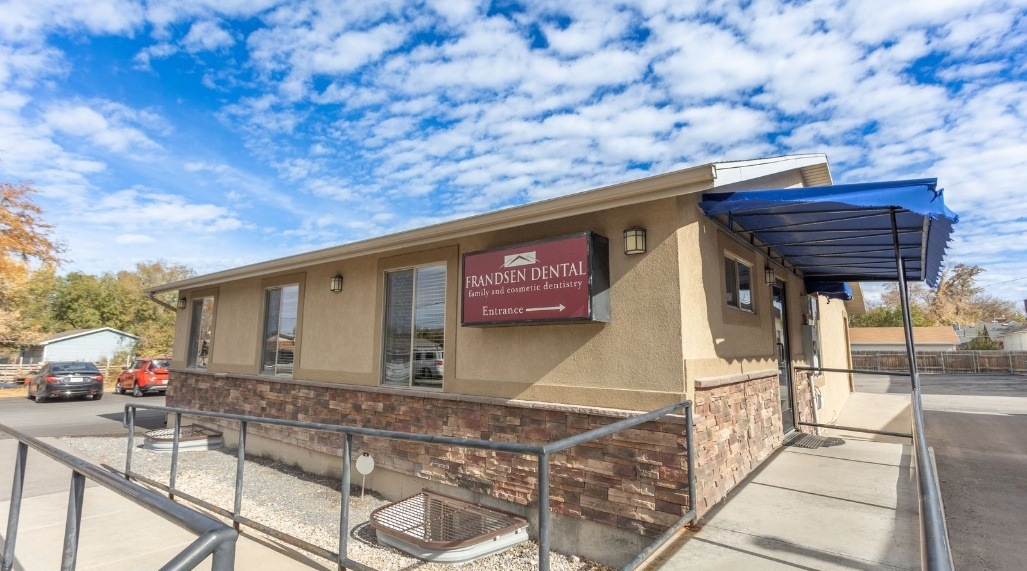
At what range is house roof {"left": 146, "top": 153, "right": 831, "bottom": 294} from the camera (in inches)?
146

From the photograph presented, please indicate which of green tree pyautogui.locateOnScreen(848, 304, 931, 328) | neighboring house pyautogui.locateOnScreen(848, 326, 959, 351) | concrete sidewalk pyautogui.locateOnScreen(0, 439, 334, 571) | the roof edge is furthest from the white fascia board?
green tree pyautogui.locateOnScreen(848, 304, 931, 328)

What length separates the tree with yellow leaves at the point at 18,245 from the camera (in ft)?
68.6

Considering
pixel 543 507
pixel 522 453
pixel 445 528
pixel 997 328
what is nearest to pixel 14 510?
pixel 445 528

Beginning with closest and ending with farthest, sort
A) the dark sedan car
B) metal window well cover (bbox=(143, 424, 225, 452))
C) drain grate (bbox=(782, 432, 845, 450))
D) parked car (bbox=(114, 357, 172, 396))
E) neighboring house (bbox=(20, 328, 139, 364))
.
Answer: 1. drain grate (bbox=(782, 432, 845, 450))
2. metal window well cover (bbox=(143, 424, 225, 452))
3. the dark sedan car
4. parked car (bbox=(114, 357, 172, 396))
5. neighboring house (bbox=(20, 328, 139, 364))

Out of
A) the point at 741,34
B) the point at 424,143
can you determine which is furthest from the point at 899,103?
the point at 424,143

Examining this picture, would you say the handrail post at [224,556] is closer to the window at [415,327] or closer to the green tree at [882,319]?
the window at [415,327]

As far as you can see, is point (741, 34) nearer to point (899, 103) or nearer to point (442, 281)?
point (899, 103)

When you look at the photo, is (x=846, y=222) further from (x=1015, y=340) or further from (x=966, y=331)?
(x=966, y=331)

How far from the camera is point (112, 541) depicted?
3.91 metres

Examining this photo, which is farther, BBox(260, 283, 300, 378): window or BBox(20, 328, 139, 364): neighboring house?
BBox(20, 328, 139, 364): neighboring house

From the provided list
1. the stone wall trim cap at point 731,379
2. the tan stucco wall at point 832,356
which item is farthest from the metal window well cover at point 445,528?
the tan stucco wall at point 832,356

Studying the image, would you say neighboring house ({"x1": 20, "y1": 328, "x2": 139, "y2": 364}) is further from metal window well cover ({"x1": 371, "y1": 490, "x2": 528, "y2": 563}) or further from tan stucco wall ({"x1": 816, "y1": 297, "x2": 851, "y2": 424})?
tan stucco wall ({"x1": 816, "y1": 297, "x2": 851, "y2": 424})

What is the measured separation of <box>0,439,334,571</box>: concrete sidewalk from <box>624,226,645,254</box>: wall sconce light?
349 centimetres

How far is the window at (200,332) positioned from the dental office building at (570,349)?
335 centimetres
